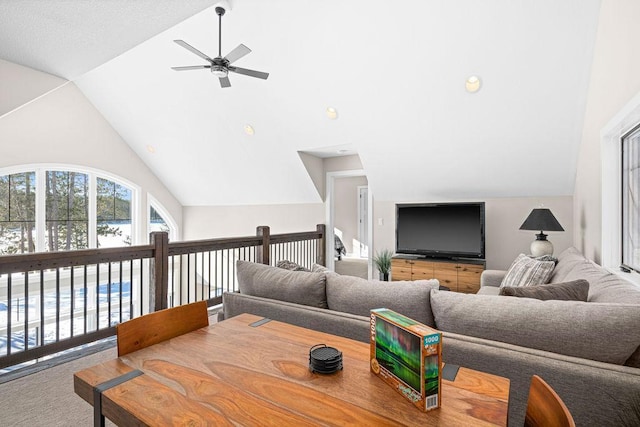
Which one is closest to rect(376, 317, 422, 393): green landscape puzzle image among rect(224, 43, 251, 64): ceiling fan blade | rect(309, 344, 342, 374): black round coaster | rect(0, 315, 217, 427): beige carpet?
rect(309, 344, 342, 374): black round coaster

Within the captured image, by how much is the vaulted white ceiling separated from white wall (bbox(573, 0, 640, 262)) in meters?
0.24

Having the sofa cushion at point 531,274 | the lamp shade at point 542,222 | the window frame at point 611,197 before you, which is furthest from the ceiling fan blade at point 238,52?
the lamp shade at point 542,222

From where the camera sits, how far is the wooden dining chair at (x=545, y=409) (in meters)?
0.70

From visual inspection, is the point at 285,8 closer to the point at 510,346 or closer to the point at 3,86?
the point at 3,86

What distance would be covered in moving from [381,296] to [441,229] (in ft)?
11.6

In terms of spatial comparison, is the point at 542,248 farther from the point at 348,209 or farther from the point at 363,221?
the point at 348,209

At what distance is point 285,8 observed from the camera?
339 centimetres

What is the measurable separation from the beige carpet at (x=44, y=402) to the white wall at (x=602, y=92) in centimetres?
379

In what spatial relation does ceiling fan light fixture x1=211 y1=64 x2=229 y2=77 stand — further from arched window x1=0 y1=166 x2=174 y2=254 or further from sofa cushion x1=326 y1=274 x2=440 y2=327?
arched window x1=0 y1=166 x2=174 y2=254

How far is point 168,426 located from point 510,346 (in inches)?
49.5

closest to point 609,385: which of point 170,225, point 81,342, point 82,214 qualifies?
point 81,342

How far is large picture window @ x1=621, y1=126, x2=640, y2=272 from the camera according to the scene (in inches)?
93.7

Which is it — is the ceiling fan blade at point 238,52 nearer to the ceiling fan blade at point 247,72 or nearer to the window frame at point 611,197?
the ceiling fan blade at point 247,72

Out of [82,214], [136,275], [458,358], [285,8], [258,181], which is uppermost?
[285,8]
